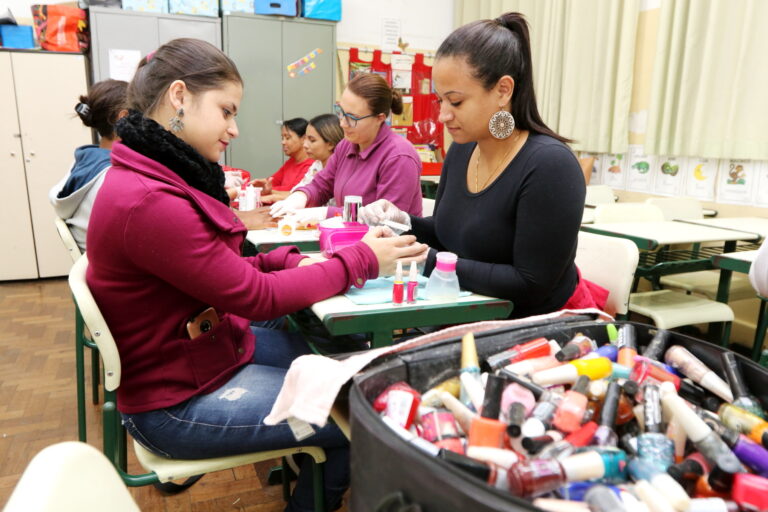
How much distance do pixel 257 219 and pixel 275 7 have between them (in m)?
3.06

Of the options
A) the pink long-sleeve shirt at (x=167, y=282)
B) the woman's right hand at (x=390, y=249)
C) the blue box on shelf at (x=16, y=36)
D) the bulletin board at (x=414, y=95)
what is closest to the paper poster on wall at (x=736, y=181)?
the woman's right hand at (x=390, y=249)

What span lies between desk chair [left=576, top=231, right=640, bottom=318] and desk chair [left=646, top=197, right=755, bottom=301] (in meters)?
1.27

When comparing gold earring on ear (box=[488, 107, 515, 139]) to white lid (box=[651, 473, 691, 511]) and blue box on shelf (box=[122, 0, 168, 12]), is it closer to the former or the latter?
white lid (box=[651, 473, 691, 511])

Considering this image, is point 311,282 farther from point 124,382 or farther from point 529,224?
point 529,224

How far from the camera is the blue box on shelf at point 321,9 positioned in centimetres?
480

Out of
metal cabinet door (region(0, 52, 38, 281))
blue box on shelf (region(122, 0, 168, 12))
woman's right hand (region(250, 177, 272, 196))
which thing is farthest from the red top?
metal cabinet door (region(0, 52, 38, 281))

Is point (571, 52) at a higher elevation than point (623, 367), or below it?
higher

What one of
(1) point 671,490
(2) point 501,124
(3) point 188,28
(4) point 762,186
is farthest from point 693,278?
(3) point 188,28

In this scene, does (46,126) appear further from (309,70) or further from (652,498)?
(652,498)

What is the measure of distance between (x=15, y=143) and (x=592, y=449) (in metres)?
4.61

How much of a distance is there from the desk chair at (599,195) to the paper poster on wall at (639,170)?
0.72 feet

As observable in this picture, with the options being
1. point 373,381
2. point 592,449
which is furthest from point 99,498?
point 592,449

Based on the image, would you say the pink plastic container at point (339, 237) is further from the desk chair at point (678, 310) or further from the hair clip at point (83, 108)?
the desk chair at point (678, 310)

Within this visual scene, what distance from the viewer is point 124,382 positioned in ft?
3.68
